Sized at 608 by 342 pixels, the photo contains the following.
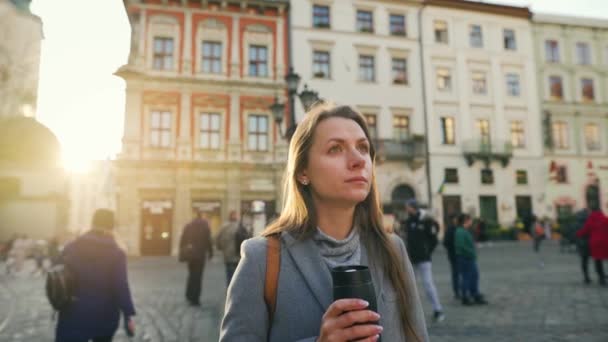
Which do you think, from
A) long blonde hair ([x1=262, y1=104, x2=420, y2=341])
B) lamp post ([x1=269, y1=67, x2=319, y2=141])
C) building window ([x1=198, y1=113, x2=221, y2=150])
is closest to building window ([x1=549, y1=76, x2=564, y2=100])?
building window ([x1=198, y1=113, x2=221, y2=150])

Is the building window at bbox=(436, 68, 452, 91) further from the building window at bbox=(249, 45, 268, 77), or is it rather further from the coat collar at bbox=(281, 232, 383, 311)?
the coat collar at bbox=(281, 232, 383, 311)

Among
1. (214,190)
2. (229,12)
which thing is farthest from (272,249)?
(229,12)

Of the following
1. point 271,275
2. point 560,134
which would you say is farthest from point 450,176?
point 271,275

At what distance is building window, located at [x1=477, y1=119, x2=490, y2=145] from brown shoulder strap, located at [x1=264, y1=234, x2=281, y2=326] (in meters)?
26.1

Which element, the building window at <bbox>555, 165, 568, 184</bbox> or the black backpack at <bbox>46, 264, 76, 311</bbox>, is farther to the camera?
the building window at <bbox>555, 165, 568, 184</bbox>

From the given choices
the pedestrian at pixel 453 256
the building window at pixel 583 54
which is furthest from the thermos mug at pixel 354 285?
the building window at pixel 583 54

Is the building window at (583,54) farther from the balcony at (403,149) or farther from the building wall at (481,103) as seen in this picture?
the balcony at (403,149)

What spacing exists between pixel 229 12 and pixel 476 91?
17121 mm

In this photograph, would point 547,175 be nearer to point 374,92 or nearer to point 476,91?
point 476,91

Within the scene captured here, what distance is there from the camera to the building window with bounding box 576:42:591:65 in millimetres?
27109

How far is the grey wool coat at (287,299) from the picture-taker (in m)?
1.27

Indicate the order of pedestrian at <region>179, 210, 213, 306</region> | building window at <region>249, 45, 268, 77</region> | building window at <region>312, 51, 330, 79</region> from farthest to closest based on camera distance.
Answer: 1. building window at <region>312, 51, 330, 79</region>
2. building window at <region>249, 45, 268, 77</region>
3. pedestrian at <region>179, 210, 213, 306</region>

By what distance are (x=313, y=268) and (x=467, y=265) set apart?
22.2 ft

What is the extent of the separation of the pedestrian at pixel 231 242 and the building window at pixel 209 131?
1342 centimetres
